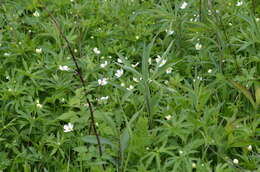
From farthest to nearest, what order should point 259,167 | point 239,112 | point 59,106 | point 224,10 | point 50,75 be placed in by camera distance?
point 224,10 < point 50,75 < point 59,106 < point 239,112 < point 259,167

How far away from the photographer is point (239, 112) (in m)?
2.88

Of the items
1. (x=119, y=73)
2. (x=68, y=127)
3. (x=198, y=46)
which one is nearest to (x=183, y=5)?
(x=198, y=46)

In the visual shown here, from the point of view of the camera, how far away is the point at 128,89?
3053 millimetres

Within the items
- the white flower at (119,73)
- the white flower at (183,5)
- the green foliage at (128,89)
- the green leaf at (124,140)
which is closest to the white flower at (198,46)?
the green foliage at (128,89)

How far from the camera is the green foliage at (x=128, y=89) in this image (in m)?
2.52

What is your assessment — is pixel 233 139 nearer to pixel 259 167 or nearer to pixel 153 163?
pixel 259 167

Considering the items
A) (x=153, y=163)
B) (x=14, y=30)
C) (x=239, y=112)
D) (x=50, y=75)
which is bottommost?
(x=153, y=163)

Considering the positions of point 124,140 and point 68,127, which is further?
point 68,127

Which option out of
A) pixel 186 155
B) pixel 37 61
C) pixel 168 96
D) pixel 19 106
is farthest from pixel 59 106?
pixel 186 155

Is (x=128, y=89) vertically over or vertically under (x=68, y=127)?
over

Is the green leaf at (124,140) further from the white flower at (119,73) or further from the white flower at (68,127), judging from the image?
the white flower at (119,73)

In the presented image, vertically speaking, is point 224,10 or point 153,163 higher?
point 224,10

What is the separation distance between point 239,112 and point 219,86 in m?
0.23

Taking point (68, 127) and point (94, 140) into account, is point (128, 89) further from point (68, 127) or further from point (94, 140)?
point (94, 140)
